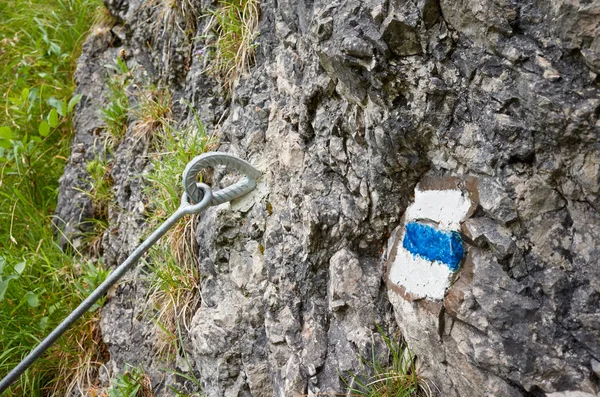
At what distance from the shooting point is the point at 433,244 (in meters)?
1.69

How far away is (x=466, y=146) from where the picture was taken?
5.32ft

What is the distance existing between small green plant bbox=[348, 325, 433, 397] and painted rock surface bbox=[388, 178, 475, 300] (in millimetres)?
223

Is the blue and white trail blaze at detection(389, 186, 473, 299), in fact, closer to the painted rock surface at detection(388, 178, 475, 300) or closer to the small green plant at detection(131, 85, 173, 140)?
the painted rock surface at detection(388, 178, 475, 300)

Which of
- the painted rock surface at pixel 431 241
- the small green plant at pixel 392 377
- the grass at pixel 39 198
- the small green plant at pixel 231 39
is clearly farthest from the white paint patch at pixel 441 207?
the grass at pixel 39 198

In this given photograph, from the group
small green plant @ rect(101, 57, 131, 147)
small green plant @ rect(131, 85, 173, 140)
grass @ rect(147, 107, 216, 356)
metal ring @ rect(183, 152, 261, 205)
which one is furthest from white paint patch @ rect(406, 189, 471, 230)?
small green plant @ rect(101, 57, 131, 147)

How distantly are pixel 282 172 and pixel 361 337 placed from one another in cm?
79

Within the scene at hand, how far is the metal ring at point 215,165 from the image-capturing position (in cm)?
214

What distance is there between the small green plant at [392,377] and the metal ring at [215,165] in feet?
2.87

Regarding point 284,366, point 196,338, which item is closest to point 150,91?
point 196,338

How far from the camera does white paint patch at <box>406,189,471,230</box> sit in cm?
163

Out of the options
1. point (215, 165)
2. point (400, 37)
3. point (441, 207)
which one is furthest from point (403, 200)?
point (215, 165)

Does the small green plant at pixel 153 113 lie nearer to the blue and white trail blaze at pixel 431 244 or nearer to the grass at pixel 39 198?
the grass at pixel 39 198

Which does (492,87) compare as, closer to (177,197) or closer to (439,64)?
(439,64)

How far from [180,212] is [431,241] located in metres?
1.02
